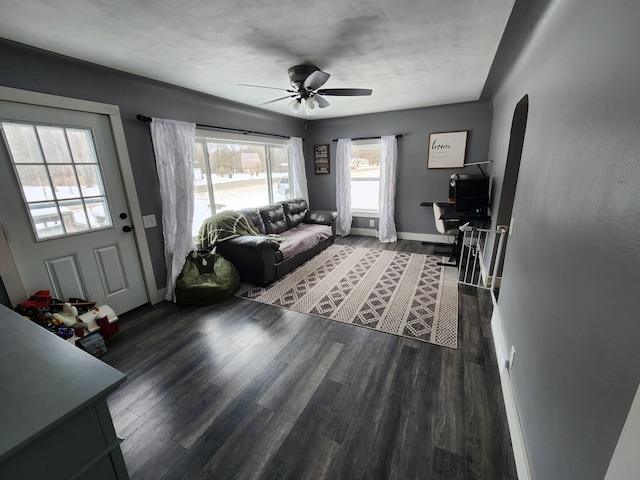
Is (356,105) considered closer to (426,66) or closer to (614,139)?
(426,66)

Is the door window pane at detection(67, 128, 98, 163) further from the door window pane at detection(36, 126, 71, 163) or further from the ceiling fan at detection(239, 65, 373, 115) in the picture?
the ceiling fan at detection(239, 65, 373, 115)

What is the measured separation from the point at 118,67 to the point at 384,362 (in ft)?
11.6

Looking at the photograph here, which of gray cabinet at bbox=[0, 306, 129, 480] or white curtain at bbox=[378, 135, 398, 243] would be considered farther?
white curtain at bbox=[378, 135, 398, 243]

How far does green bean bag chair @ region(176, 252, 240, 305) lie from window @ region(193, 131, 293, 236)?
0.61 m

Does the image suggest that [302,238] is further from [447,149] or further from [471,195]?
[447,149]

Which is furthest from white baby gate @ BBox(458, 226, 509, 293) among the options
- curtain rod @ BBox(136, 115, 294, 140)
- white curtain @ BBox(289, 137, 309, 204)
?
curtain rod @ BBox(136, 115, 294, 140)

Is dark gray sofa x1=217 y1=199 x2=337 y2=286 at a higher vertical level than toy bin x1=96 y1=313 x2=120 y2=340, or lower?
higher

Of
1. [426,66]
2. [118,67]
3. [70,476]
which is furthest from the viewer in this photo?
[426,66]

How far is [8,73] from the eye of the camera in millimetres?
1956

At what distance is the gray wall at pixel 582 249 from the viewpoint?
71cm

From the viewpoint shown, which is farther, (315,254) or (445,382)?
(315,254)

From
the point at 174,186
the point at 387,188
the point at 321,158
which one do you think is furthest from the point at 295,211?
the point at 174,186

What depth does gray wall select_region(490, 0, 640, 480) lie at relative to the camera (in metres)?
0.71

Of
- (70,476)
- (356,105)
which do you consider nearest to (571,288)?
(70,476)
